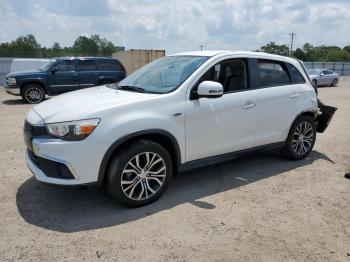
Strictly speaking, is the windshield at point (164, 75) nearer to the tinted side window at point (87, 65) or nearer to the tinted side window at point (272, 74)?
the tinted side window at point (272, 74)

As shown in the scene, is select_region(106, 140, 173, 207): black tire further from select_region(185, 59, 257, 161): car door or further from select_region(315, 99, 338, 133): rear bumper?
select_region(315, 99, 338, 133): rear bumper

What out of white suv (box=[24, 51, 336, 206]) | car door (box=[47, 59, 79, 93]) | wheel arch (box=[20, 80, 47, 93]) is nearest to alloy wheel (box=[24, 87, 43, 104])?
wheel arch (box=[20, 80, 47, 93])

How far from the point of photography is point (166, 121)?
4211 mm

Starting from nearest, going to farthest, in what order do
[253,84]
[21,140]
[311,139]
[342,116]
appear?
[253,84] < [311,139] < [21,140] < [342,116]

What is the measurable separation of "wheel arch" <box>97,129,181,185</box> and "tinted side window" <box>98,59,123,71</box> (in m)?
10.8

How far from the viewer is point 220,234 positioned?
369cm

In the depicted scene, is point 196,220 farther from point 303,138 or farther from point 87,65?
point 87,65

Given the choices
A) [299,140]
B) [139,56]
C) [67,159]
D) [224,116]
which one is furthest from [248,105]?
[139,56]

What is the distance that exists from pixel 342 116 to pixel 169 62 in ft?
25.3

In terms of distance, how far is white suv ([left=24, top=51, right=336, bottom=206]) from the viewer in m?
3.80

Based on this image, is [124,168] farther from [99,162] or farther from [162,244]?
[162,244]

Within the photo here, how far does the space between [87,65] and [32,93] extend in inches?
91.3

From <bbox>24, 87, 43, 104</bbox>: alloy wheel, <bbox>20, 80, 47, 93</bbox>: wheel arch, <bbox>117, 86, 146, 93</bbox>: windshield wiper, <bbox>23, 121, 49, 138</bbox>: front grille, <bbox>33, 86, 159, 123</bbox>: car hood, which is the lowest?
<bbox>24, 87, 43, 104</bbox>: alloy wheel

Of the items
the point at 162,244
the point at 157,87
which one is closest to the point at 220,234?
the point at 162,244
